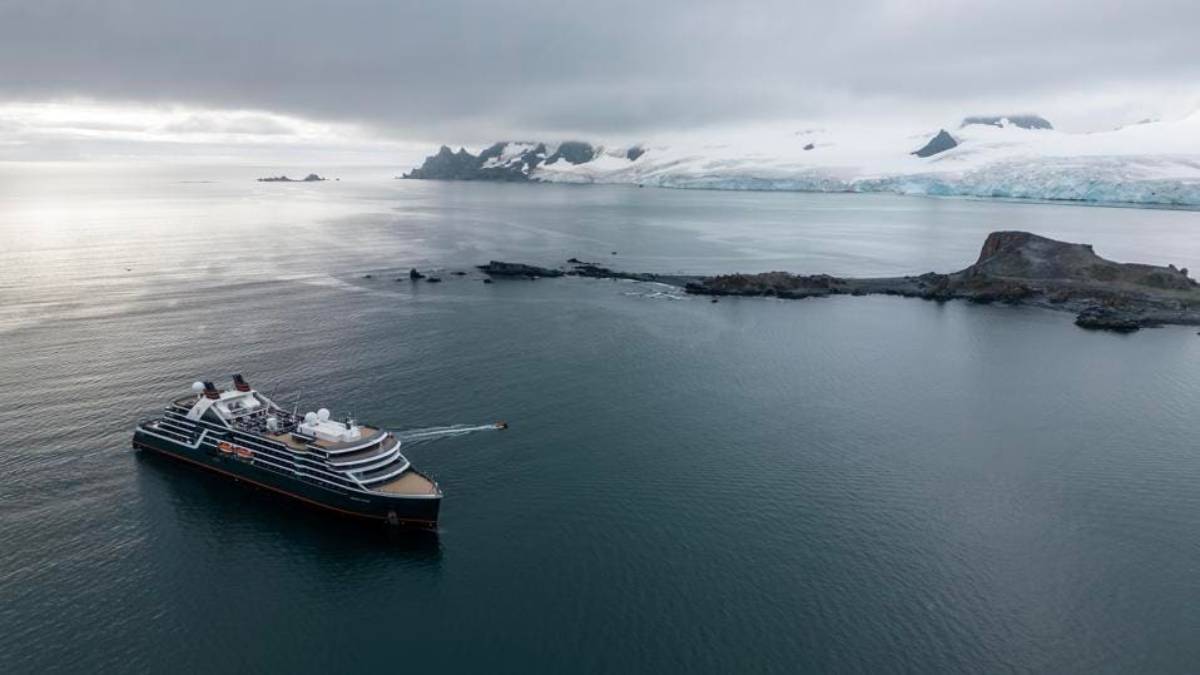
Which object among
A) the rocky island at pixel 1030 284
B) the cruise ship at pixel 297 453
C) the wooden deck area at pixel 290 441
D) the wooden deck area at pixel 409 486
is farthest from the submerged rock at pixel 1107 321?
the wooden deck area at pixel 290 441

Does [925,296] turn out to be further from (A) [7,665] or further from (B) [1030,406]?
(A) [7,665]

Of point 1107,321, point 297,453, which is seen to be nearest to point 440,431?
point 297,453

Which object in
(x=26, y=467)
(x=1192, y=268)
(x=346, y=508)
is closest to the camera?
(x=346, y=508)

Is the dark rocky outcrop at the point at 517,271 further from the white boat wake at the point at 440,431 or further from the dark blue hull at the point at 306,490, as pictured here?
the dark blue hull at the point at 306,490

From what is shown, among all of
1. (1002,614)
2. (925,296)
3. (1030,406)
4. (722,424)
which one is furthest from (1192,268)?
(1002,614)

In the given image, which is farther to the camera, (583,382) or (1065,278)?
(1065,278)

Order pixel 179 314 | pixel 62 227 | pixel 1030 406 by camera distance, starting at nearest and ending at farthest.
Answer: pixel 1030 406, pixel 179 314, pixel 62 227

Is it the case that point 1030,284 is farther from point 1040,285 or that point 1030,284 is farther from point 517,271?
point 517,271

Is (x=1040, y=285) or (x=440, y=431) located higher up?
(x=1040, y=285)
